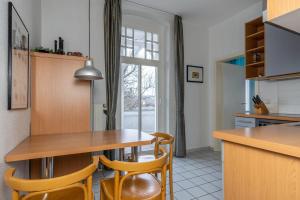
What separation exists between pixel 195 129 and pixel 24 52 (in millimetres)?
3398

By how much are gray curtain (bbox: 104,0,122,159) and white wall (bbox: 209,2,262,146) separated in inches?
90.0

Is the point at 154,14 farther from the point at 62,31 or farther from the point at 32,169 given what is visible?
the point at 32,169

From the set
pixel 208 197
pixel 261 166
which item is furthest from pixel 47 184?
pixel 208 197

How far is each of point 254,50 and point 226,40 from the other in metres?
0.96

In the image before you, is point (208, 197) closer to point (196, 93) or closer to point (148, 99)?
point (148, 99)

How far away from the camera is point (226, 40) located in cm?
377

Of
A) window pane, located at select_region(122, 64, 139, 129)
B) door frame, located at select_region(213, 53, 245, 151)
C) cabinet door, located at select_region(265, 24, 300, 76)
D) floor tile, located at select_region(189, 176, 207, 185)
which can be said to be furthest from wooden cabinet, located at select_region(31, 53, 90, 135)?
door frame, located at select_region(213, 53, 245, 151)

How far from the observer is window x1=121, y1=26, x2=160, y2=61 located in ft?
10.9

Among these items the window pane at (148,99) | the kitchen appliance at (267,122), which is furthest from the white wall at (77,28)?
the kitchen appliance at (267,122)

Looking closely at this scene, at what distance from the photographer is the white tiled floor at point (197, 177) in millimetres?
2100

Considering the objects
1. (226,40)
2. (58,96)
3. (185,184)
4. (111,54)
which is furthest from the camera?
(226,40)

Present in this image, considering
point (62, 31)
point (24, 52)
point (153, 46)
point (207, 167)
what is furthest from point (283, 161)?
point (153, 46)

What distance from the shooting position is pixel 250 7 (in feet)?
10.8

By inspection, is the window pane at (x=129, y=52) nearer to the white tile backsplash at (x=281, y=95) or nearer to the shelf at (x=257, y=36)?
the shelf at (x=257, y=36)
